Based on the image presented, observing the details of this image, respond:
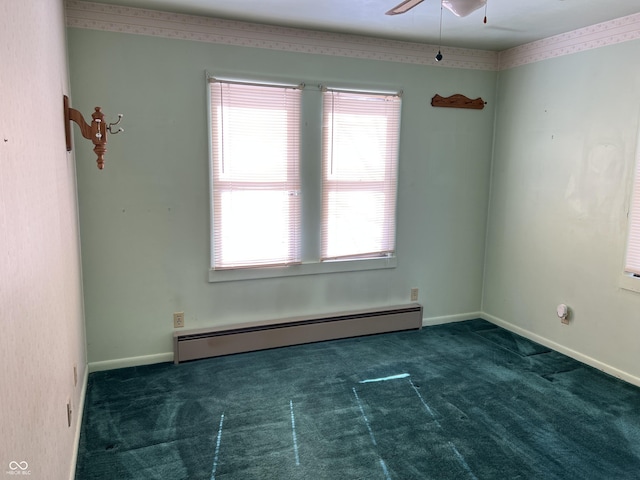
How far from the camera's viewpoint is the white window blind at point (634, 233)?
3.01 meters

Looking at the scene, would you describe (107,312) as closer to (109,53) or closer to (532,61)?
(109,53)

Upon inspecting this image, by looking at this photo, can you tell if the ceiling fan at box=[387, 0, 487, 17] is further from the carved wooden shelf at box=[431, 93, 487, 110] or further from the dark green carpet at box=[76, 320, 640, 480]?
the dark green carpet at box=[76, 320, 640, 480]

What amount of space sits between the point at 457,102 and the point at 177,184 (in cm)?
253

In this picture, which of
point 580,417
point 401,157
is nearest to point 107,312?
point 401,157

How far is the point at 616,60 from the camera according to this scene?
3111 mm

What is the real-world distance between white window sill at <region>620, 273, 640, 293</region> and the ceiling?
177 centimetres

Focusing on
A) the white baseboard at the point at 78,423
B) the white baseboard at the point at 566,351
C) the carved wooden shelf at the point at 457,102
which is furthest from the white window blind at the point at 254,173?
the white baseboard at the point at 566,351

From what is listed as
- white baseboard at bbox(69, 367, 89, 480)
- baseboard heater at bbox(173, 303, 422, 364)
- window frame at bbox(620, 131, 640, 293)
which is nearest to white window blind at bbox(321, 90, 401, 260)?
baseboard heater at bbox(173, 303, 422, 364)

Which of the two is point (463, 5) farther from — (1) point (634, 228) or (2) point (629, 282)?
(2) point (629, 282)

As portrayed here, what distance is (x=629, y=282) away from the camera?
308 centimetres

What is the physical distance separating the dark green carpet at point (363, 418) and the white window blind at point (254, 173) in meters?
0.87

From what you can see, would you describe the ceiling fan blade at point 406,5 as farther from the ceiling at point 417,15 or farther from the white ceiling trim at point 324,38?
the white ceiling trim at point 324,38

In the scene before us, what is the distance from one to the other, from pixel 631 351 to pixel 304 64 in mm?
3178

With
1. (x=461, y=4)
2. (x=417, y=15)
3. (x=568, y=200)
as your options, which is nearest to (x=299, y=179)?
(x=417, y=15)
